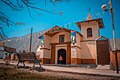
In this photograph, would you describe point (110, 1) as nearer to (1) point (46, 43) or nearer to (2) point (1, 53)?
(1) point (46, 43)

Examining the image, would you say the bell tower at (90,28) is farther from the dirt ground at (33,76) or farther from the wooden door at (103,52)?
the dirt ground at (33,76)

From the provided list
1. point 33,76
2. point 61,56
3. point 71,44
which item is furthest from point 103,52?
point 33,76

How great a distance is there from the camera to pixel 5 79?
3.51 meters

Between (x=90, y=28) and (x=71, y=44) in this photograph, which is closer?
(x=71, y=44)

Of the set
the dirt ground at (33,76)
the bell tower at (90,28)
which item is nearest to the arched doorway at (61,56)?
the bell tower at (90,28)

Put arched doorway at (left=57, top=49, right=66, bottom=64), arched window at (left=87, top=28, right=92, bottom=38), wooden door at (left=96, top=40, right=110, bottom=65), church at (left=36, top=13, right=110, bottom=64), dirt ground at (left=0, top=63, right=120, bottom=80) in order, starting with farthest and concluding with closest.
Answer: arched doorway at (left=57, top=49, right=66, bottom=64) < arched window at (left=87, top=28, right=92, bottom=38) < church at (left=36, top=13, right=110, bottom=64) < wooden door at (left=96, top=40, right=110, bottom=65) < dirt ground at (left=0, top=63, right=120, bottom=80)

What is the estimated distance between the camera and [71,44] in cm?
1709

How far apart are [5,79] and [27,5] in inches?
91.5

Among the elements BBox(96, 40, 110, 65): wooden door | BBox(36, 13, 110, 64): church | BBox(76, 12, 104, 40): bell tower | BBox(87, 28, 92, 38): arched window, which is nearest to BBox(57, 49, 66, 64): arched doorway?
BBox(36, 13, 110, 64): church

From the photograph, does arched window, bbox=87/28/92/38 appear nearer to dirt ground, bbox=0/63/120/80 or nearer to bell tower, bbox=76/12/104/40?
bell tower, bbox=76/12/104/40

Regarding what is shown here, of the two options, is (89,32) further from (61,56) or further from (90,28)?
(61,56)

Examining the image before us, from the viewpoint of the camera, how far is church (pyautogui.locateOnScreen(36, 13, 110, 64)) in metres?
17.3

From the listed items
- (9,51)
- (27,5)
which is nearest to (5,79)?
(27,5)

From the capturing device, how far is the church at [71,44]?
56.9ft
